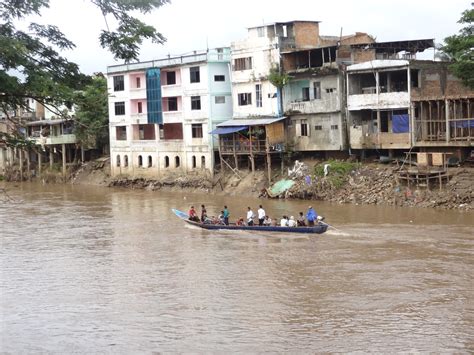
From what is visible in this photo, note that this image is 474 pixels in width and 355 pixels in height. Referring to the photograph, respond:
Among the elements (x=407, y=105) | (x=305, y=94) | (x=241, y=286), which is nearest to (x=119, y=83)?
(x=305, y=94)

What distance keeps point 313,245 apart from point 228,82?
20.3 m

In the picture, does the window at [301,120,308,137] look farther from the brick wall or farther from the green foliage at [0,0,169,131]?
the green foliage at [0,0,169,131]

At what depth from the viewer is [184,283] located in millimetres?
21328

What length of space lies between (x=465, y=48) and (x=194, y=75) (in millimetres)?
18327

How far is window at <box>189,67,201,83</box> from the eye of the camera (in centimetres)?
4441

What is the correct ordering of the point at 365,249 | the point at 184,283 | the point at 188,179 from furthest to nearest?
the point at 188,179, the point at 365,249, the point at 184,283

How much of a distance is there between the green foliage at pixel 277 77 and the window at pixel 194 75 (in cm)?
572

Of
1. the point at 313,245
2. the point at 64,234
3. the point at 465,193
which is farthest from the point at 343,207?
the point at 64,234

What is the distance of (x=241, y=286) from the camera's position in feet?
67.9

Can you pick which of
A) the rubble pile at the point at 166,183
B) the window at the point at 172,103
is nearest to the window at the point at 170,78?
the window at the point at 172,103

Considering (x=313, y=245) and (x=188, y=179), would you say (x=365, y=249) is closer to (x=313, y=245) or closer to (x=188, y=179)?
(x=313, y=245)

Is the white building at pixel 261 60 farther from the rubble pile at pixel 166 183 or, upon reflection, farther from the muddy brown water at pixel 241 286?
the muddy brown water at pixel 241 286

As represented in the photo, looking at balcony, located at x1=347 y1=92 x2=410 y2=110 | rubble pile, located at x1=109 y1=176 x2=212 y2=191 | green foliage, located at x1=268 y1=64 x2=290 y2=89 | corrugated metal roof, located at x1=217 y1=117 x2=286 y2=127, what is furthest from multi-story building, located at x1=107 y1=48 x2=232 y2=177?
balcony, located at x1=347 y1=92 x2=410 y2=110

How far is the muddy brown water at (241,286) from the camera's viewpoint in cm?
1644
